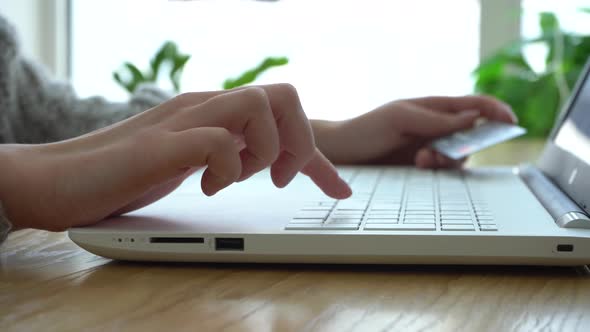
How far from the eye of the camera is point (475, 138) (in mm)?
1026

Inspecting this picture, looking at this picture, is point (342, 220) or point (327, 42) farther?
point (327, 42)

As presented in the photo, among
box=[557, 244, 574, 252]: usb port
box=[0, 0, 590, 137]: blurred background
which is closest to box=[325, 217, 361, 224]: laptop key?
box=[557, 244, 574, 252]: usb port

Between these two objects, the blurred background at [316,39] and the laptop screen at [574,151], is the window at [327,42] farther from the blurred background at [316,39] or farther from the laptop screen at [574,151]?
the laptop screen at [574,151]

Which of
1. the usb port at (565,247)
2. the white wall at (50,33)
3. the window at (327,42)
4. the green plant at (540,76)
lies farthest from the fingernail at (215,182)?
the white wall at (50,33)

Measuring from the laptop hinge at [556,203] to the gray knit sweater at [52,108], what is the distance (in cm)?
59

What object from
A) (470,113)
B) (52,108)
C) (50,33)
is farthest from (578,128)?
(50,33)

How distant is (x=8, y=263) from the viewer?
0.53 meters

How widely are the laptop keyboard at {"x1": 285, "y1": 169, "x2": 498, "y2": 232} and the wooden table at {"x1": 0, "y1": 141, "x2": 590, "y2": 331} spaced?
29mm

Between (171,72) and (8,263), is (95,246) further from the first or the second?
(171,72)

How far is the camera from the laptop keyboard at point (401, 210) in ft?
1.65

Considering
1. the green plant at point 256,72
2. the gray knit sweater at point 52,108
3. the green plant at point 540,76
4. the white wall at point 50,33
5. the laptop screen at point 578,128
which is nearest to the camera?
the laptop screen at point 578,128

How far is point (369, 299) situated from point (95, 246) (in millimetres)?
199

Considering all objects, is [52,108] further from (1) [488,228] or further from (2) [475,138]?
(1) [488,228]

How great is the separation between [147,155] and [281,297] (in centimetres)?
15
